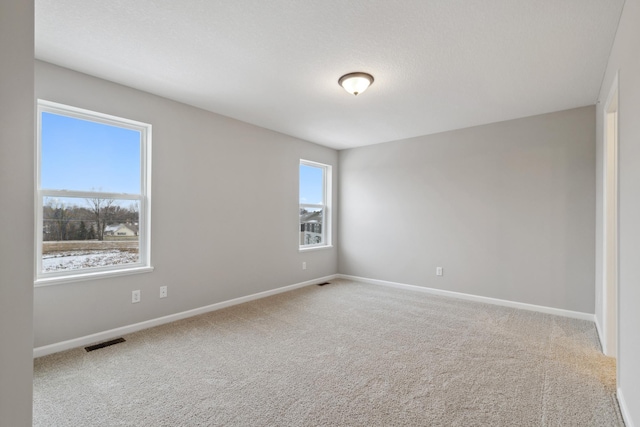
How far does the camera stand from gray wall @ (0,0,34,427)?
0.97 m

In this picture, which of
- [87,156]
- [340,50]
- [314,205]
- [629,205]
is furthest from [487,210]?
[87,156]

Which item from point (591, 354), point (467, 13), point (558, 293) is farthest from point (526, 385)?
point (467, 13)

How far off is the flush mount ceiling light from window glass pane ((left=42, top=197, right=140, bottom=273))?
2.48m

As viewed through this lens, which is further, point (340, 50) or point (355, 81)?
point (355, 81)

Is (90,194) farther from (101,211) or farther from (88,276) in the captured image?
(88,276)

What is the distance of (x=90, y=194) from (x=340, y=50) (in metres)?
2.65

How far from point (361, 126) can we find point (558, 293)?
128 inches

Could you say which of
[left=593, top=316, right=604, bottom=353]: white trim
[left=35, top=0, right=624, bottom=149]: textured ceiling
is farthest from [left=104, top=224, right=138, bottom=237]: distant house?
[left=593, top=316, right=604, bottom=353]: white trim

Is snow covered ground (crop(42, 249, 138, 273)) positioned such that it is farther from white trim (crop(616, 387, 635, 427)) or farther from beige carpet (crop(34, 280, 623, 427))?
white trim (crop(616, 387, 635, 427))

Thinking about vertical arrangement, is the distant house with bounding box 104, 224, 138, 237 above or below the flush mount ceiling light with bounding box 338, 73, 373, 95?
below

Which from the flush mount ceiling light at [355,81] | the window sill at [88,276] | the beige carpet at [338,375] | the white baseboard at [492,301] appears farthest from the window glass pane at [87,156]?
the white baseboard at [492,301]

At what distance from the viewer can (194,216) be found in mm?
3643

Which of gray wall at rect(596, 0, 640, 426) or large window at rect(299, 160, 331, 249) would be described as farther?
large window at rect(299, 160, 331, 249)

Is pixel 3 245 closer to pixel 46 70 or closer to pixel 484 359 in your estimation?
pixel 46 70
